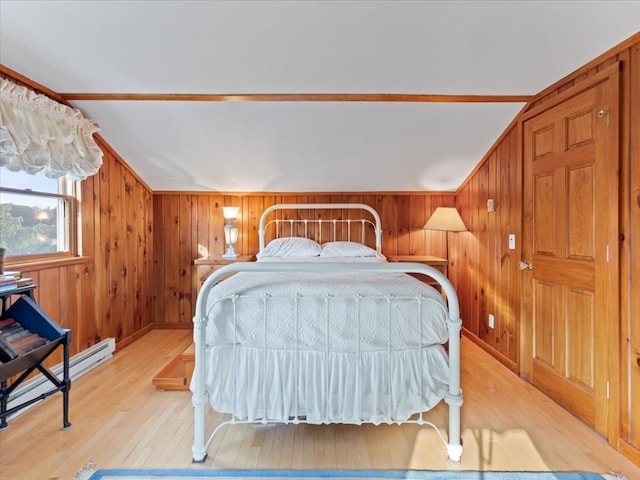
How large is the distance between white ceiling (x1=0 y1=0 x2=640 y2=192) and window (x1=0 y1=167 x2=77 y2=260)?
0.66 m

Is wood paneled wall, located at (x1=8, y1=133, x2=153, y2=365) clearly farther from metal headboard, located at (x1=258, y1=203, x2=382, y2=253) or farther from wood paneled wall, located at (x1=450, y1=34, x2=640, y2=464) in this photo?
wood paneled wall, located at (x1=450, y1=34, x2=640, y2=464)

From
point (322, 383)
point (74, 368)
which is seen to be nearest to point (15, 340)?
point (74, 368)

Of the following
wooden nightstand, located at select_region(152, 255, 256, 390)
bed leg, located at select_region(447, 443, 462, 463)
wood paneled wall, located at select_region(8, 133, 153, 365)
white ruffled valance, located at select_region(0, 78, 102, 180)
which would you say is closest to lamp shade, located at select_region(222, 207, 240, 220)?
wood paneled wall, located at select_region(8, 133, 153, 365)

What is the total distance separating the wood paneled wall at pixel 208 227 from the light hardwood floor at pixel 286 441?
5.37 feet

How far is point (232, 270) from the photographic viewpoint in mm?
1608

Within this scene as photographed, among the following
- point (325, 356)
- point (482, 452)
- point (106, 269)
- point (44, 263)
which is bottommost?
point (482, 452)

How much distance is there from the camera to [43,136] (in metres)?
2.21

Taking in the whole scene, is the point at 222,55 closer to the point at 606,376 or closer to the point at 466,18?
the point at 466,18

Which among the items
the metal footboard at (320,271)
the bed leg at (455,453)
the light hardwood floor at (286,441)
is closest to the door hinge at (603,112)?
the metal footboard at (320,271)

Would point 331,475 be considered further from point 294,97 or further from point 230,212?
point 230,212

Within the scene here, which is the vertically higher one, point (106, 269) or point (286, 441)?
point (106, 269)

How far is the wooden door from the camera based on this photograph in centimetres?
185

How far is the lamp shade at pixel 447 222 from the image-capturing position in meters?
3.39

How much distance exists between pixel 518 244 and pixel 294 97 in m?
2.08
